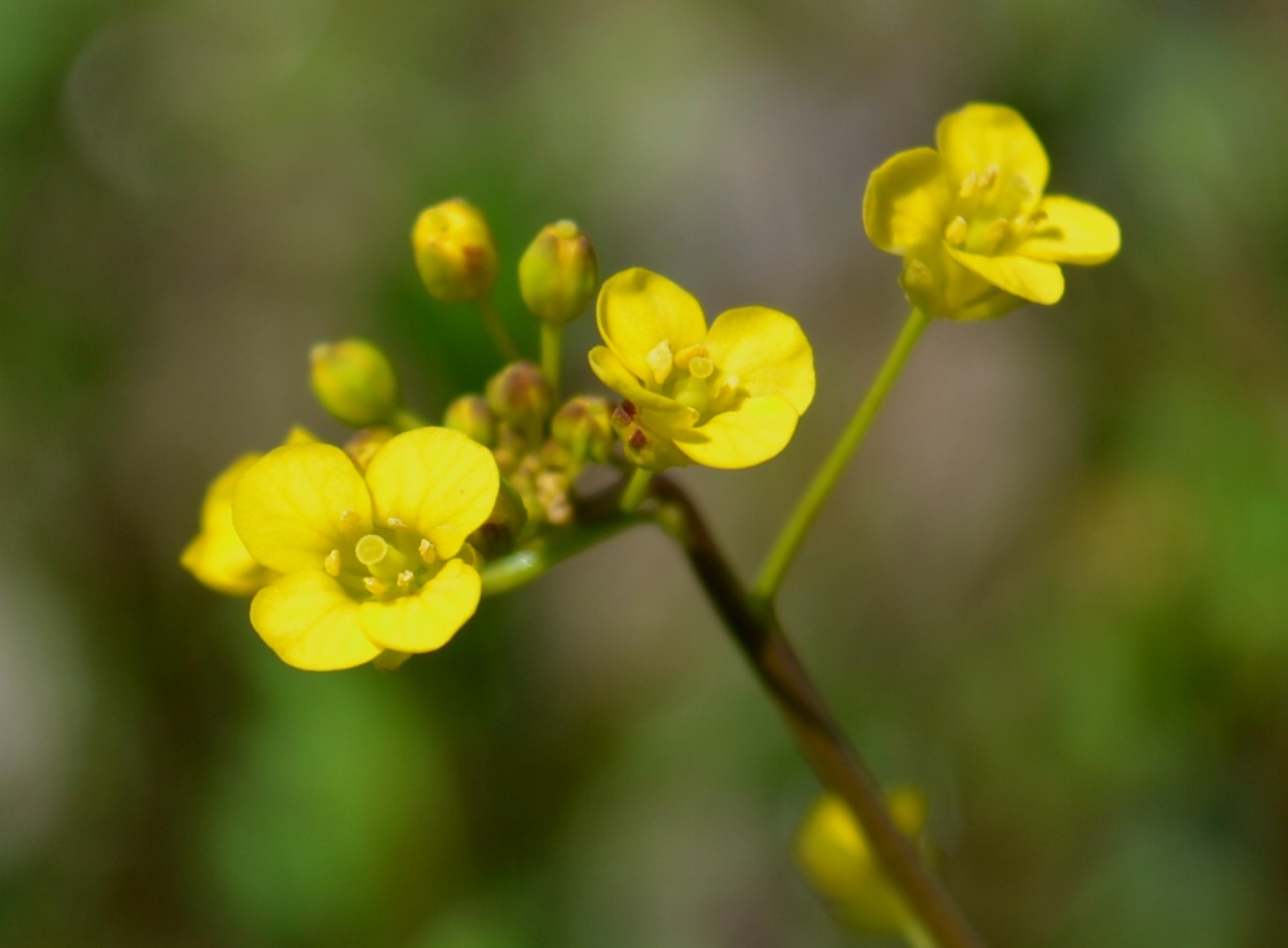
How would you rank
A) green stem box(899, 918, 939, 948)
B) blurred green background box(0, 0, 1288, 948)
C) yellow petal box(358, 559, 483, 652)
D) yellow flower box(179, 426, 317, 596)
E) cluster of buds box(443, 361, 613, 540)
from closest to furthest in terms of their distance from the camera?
1. yellow petal box(358, 559, 483, 652)
2. cluster of buds box(443, 361, 613, 540)
3. yellow flower box(179, 426, 317, 596)
4. green stem box(899, 918, 939, 948)
5. blurred green background box(0, 0, 1288, 948)

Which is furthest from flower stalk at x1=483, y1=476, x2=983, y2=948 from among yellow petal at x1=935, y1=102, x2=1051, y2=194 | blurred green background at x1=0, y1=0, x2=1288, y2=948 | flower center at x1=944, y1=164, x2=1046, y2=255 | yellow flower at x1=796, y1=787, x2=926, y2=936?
blurred green background at x1=0, y1=0, x2=1288, y2=948

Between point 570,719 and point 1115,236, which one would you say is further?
point 570,719

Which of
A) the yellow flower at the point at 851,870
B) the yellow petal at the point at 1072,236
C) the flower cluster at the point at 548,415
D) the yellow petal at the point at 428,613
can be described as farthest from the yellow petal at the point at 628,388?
the yellow flower at the point at 851,870

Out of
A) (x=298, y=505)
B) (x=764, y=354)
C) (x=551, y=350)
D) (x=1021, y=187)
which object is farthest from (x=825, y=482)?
(x=298, y=505)

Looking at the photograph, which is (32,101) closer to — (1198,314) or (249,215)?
(249,215)

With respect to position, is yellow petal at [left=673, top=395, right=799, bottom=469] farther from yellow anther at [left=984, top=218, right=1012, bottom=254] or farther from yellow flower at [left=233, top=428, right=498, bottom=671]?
yellow anther at [left=984, top=218, right=1012, bottom=254]

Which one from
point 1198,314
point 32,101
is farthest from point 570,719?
point 32,101

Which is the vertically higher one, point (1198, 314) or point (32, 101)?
point (1198, 314)
